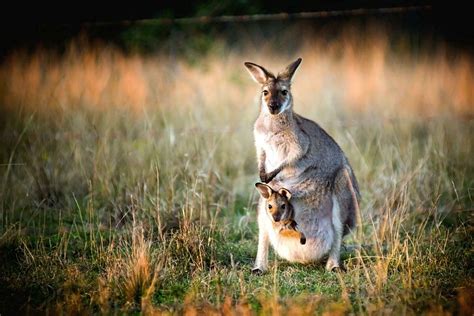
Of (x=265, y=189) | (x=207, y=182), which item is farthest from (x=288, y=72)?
(x=207, y=182)

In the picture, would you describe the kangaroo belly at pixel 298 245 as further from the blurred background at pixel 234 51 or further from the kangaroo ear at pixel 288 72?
the blurred background at pixel 234 51

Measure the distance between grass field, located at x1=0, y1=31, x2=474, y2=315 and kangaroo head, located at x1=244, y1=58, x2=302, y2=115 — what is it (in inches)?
37.4

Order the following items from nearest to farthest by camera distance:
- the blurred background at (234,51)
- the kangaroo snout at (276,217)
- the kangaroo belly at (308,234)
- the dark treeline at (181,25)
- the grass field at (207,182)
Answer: the grass field at (207,182)
the kangaroo snout at (276,217)
the kangaroo belly at (308,234)
the blurred background at (234,51)
the dark treeline at (181,25)

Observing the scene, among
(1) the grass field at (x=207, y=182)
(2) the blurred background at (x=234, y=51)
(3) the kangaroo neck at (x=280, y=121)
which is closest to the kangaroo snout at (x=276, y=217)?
(1) the grass field at (x=207, y=182)

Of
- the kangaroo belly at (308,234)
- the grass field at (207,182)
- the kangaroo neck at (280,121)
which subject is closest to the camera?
the grass field at (207,182)

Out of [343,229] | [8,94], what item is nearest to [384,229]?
[343,229]

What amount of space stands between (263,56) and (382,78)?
2.04 meters

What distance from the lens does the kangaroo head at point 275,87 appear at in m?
5.09

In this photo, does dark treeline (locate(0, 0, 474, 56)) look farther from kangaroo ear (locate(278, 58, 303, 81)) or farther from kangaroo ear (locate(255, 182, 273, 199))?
kangaroo ear (locate(255, 182, 273, 199))

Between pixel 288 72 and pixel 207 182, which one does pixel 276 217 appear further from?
pixel 207 182

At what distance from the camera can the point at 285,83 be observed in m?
5.21

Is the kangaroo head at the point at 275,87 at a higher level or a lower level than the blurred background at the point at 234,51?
lower

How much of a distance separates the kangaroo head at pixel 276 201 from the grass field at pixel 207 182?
406 millimetres

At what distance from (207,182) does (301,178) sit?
150 cm
